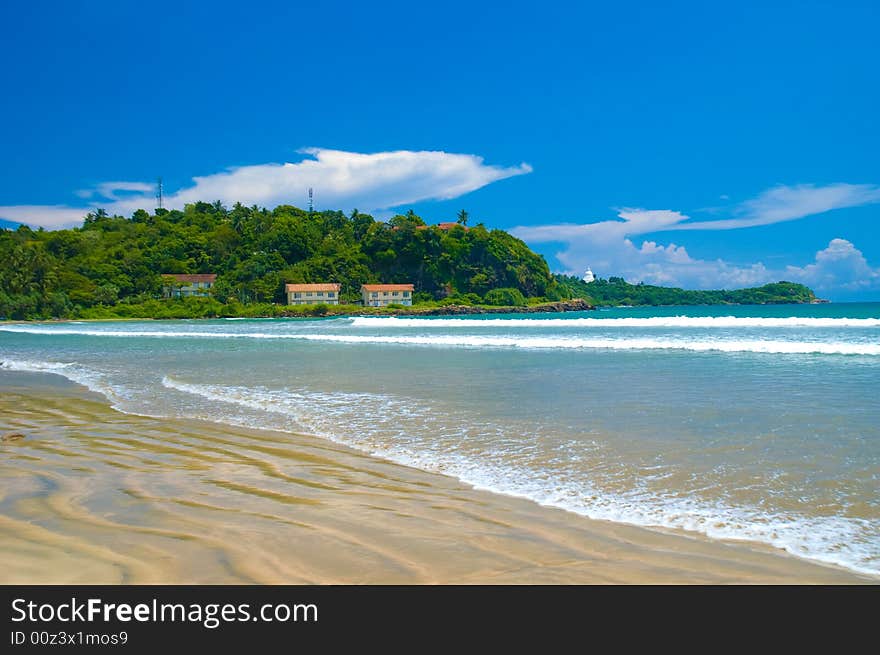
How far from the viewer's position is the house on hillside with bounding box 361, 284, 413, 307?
110m

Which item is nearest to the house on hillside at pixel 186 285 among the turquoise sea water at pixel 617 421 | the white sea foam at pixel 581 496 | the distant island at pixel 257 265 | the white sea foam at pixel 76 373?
the distant island at pixel 257 265

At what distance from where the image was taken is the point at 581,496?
4.45 m

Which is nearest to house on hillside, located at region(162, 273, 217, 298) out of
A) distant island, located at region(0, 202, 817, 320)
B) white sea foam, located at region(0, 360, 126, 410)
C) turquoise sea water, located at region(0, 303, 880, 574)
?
distant island, located at region(0, 202, 817, 320)

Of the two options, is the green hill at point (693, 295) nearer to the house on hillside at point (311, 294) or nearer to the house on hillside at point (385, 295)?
the house on hillside at point (385, 295)

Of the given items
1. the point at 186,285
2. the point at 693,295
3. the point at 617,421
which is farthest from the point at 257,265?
the point at 693,295

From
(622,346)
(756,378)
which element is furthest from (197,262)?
(756,378)

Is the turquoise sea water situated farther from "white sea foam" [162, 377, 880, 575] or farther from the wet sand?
the wet sand

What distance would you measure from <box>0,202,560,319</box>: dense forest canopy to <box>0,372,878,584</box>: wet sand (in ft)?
319

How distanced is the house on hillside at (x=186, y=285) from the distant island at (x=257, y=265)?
0.57 metres

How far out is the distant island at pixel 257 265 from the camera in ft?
301

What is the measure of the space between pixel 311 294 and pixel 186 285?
22.8 metres

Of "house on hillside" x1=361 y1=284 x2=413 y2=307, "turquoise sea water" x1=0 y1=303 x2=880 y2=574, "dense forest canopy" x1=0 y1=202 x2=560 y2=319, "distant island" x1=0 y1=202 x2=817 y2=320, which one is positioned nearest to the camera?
"turquoise sea water" x1=0 y1=303 x2=880 y2=574

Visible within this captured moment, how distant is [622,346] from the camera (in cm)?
2019
